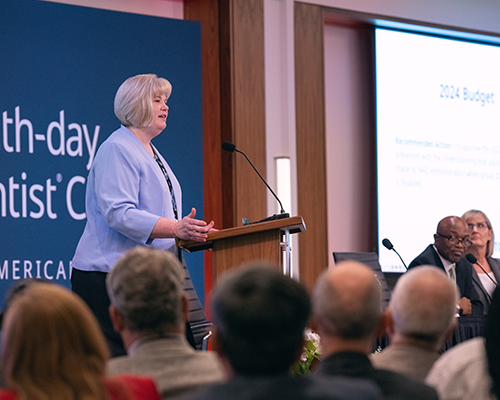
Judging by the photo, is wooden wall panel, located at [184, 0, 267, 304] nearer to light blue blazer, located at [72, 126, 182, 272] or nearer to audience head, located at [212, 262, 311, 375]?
light blue blazer, located at [72, 126, 182, 272]

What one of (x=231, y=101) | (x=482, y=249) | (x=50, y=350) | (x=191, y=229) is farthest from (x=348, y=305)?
(x=482, y=249)

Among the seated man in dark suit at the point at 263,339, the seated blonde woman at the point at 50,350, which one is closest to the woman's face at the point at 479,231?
the seated man in dark suit at the point at 263,339

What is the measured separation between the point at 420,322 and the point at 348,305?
0.27m

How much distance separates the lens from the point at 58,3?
505 centimetres

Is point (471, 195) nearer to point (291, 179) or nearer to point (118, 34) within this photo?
point (291, 179)

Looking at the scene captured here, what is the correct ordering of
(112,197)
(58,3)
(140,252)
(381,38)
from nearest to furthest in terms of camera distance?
(140,252) < (112,197) < (58,3) < (381,38)

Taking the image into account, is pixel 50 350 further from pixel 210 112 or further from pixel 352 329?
pixel 210 112

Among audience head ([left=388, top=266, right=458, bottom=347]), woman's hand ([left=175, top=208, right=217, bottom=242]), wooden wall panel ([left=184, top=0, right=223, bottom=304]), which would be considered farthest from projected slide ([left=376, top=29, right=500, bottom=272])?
audience head ([left=388, top=266, right=458, bottom=347])

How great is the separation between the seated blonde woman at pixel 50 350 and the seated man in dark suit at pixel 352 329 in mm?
495

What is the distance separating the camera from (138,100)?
3.30 m

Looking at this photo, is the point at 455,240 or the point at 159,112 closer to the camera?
the point at 159,112

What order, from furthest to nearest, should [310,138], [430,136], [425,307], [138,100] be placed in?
[430,136], [310,138], [138,100], [425,307]

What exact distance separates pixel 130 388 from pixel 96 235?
1.85 metres

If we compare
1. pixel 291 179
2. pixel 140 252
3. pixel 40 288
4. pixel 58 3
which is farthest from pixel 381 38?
pixel 40 288
